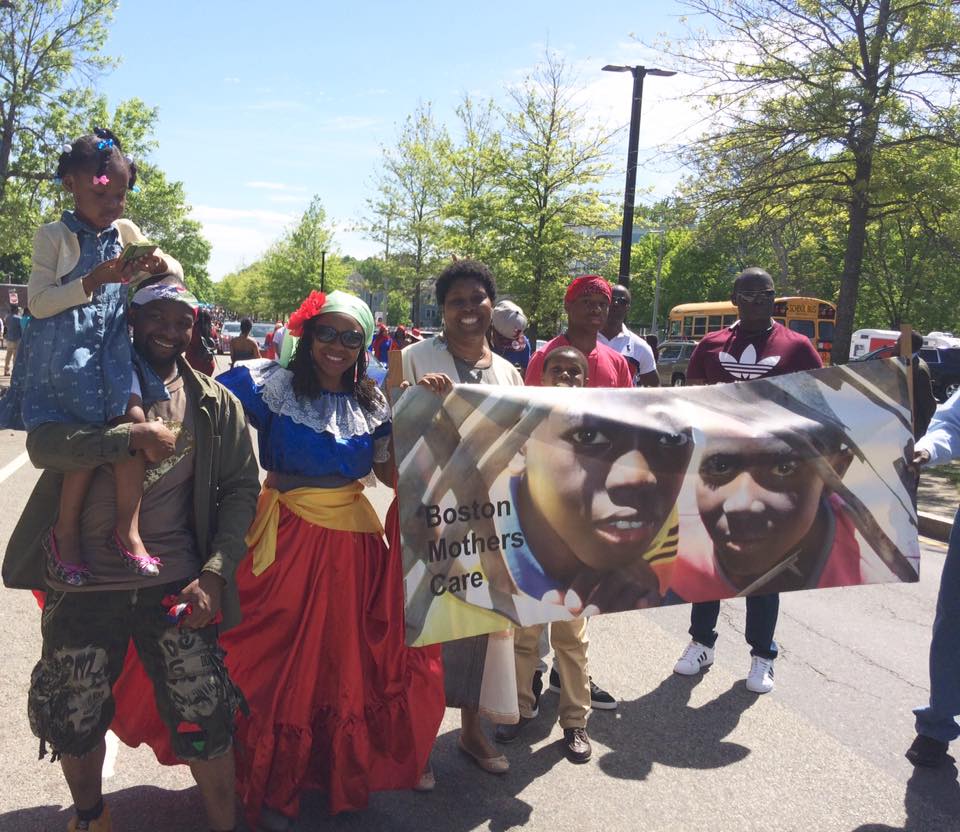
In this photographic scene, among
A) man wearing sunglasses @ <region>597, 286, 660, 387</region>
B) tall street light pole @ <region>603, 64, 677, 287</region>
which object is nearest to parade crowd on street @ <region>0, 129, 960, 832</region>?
man wearing sunglasses @ <region>597, 286, 660, 387</region>

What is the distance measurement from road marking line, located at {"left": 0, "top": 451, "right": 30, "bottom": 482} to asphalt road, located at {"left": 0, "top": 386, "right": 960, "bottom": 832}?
5010 millimetres

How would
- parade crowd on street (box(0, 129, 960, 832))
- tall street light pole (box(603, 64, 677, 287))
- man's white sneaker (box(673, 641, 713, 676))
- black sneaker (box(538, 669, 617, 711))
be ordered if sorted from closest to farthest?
parade crowd on street (box(0, 129, 960, 832)), black sneaker (box(538, 669, 617, 711)), man's white sneaker (box(673, 641, 713, 676)), tall street light pole (box(603, 64, 677, 287))

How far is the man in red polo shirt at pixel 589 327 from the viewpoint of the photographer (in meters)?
4.19

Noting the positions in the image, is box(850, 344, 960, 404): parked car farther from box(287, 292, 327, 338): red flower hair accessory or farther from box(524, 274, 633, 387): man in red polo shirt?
box(287, 292, 327, 338): red flower hair accessory

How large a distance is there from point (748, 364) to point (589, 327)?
824mm

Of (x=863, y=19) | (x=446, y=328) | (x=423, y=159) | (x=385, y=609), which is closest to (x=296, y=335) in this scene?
(x=446, y=328)

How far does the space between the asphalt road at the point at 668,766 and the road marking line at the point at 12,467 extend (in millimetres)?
5010

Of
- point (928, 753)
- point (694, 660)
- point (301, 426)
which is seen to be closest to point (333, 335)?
point (301, 426)

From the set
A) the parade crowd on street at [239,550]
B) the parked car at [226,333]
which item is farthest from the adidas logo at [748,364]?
the parked car at [226,333]

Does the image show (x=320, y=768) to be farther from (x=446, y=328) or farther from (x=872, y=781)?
(x=872, y=781)

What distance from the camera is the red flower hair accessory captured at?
3.17 meters

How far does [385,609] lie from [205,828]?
37.5 inches

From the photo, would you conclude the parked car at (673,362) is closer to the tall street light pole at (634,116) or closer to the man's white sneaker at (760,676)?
the tall street light pole at (634,116)

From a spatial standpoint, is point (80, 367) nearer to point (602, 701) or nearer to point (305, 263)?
point (602, 701)
